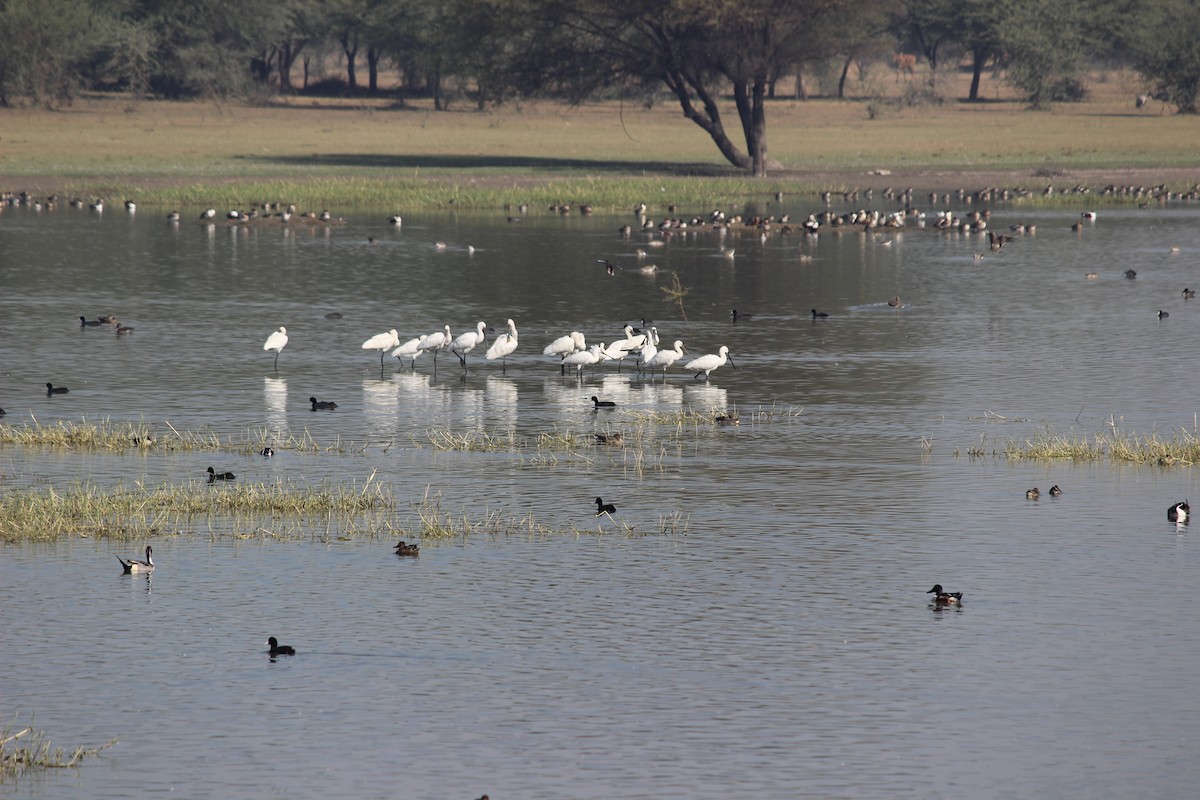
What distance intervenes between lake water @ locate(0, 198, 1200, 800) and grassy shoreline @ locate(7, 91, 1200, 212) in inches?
1314

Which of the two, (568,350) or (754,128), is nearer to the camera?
(568,350)

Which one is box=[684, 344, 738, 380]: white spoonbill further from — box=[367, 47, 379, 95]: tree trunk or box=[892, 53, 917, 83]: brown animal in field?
box=[892, 53, 917, 83]: brown animal in field

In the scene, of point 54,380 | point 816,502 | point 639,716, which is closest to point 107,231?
point 54,380

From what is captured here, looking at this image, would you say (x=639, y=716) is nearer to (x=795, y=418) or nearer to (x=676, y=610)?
(x=676, y=610)

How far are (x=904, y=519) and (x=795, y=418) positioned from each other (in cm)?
662

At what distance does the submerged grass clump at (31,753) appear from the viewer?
1275cm

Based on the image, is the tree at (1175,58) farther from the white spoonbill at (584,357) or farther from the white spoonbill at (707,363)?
the white spoonbill at (584,357)

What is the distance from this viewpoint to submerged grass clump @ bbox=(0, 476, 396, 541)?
19344 mm

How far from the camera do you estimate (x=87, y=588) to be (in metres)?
17.3

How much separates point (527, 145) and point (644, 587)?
7747 cm

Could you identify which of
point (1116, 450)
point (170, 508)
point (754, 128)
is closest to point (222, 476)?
point (170, 508)

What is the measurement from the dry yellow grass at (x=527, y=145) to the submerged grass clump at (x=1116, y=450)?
150 feet

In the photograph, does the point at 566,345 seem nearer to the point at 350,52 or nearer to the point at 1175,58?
the point at 1175,58

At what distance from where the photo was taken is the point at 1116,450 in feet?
77.3
